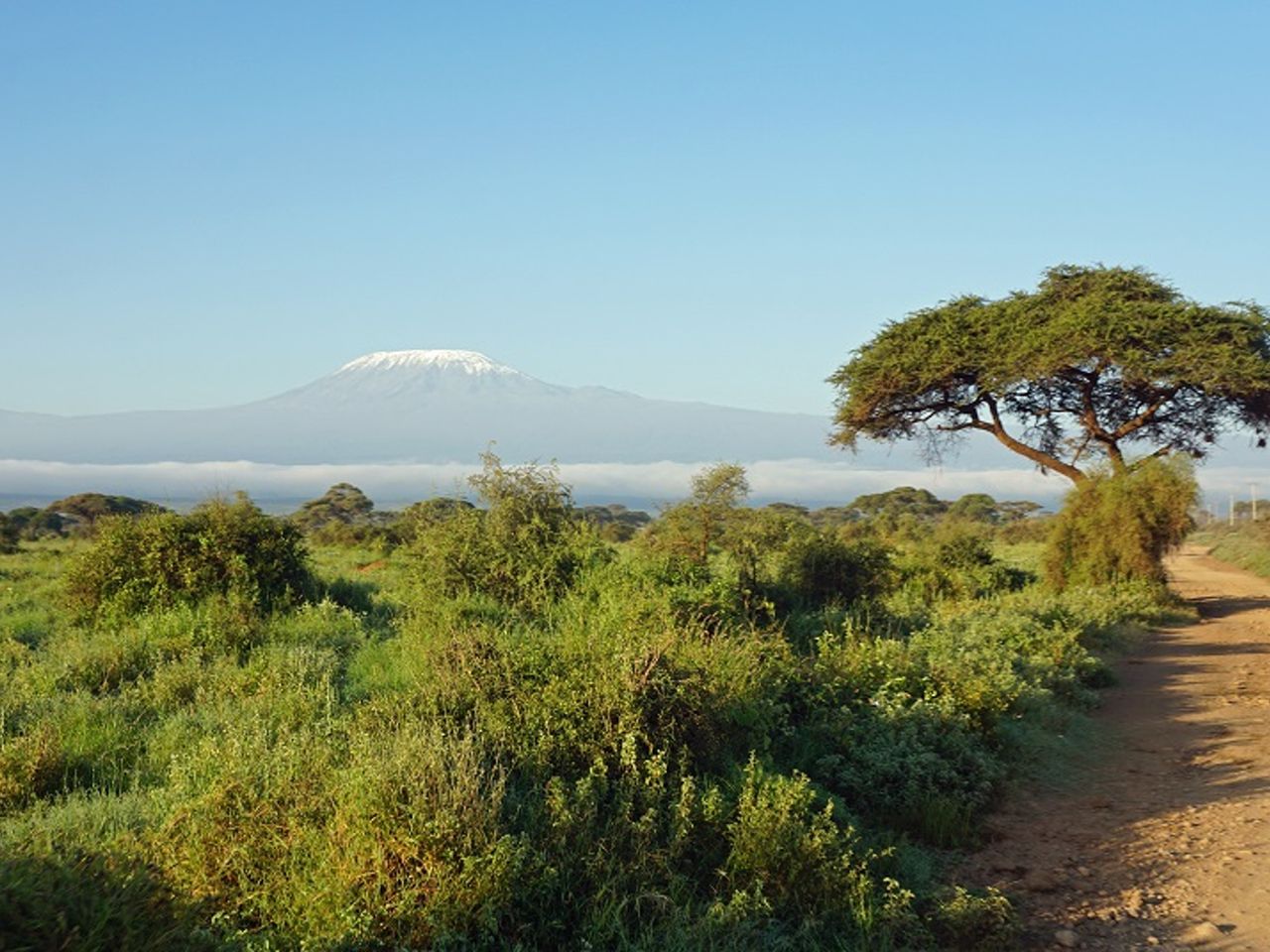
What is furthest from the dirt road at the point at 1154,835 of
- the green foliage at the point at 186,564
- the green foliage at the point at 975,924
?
the green foliage at the point at 186,564

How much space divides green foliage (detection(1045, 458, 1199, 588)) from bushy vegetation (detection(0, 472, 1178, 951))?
8.70m

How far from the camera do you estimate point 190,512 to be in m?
16.5

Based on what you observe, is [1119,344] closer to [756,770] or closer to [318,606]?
[318,606]

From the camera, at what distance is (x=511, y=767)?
21.4 feet

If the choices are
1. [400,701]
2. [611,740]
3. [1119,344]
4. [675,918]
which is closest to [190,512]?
[400,701]

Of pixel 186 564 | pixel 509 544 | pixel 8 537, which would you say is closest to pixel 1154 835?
pixel 509 544

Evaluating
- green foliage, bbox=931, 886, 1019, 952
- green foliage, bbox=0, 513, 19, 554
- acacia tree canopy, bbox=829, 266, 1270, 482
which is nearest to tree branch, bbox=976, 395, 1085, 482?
acacia tree canopy, bbox=829, 266, 1270, 482

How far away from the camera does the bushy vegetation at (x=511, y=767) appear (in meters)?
5.00

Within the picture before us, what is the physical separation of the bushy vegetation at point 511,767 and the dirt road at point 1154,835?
1.47 feet

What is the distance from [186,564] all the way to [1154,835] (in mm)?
12402

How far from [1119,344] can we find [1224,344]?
218 cm

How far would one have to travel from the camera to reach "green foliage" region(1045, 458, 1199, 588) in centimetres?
2248

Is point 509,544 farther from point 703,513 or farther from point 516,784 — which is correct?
point 516,784

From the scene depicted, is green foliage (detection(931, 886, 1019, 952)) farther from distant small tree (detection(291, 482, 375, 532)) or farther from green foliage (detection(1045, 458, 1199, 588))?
distant small tree (detection(291, 482, 375, 532))
